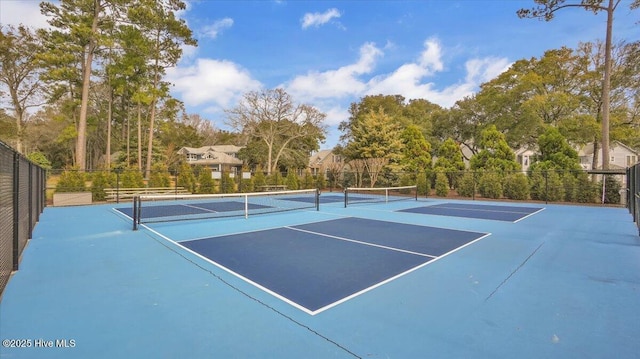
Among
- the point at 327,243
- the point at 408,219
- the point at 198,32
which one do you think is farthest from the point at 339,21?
the point at 198,32

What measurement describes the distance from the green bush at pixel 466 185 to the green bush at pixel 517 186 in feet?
6.00

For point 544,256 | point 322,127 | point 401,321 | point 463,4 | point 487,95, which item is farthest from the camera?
point 322,127

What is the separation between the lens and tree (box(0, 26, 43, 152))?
2508 centimetres

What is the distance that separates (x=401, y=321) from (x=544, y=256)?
412 centimetres

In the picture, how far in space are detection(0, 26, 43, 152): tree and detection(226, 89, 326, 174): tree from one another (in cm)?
1629

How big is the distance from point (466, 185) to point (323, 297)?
60.1 feet

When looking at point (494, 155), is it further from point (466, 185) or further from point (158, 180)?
point (158, 180)

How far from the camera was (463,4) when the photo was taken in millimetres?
13141

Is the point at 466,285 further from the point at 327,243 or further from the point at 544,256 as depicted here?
the point at 327,243

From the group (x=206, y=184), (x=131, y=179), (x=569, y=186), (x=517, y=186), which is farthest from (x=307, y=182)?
(x=569, y=186)

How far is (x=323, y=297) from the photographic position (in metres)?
3.62

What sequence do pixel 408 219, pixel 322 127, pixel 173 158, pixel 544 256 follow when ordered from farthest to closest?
pixel 173 158
pixel 322 127
pixel 408 219
pixel 544 256

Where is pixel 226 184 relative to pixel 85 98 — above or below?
below

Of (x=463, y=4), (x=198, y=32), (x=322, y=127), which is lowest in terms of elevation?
(x=322, y=127)
